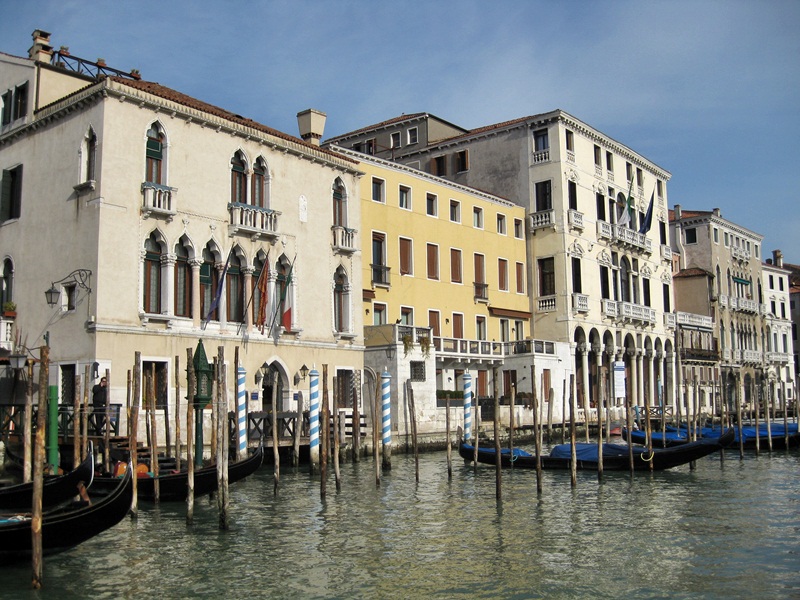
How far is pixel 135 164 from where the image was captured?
1883 centimetres

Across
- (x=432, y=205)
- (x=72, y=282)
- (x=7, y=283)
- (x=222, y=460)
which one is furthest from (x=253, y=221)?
(x=222, y=460)

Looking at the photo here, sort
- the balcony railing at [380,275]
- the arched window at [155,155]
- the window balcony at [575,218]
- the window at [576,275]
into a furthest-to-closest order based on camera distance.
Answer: the window at [576,275] < the window balcony at [575,218] < the balcony railing at [380,275] < the arched window at [155,155]

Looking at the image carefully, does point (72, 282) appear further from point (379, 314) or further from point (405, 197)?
point (405, 197)

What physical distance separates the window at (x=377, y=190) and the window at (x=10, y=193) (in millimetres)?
9721

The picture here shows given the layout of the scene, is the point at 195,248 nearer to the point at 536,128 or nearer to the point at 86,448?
the point at 86,448

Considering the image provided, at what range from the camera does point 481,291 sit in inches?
1183

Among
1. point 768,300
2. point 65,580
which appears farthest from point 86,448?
point 768,300

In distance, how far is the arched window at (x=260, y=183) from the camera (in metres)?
21.6

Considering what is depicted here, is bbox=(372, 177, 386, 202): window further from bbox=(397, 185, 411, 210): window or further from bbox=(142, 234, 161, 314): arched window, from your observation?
bbox=(142, 234, 161, 314): arched window

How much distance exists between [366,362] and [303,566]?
1479 centimetres

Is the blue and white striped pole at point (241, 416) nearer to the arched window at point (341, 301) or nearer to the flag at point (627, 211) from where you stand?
the arched window at point (341, 301)

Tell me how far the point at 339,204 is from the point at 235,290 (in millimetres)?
4309

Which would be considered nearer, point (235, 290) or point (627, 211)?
point (235, 290)

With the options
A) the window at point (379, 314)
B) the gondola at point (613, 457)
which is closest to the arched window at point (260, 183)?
the window at point (379, 314)
